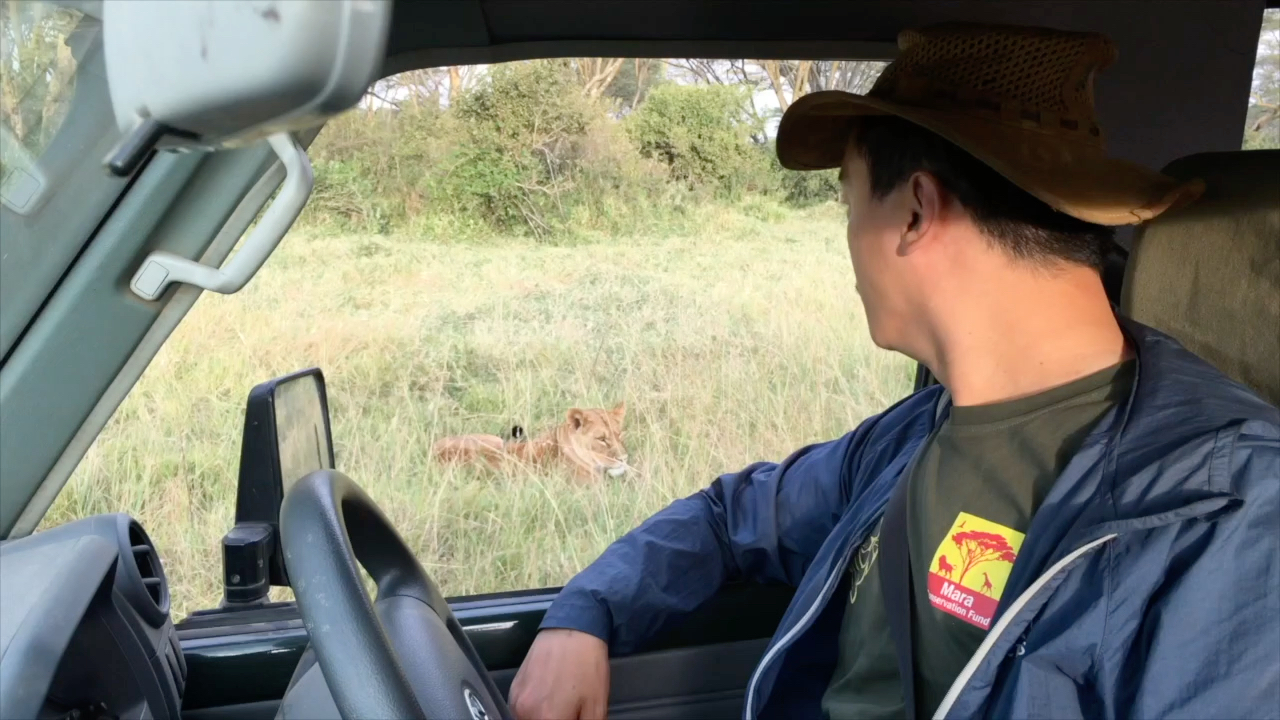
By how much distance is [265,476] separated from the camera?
5.25 ft

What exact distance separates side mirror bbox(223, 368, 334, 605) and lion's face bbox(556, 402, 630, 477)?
0.86 meters

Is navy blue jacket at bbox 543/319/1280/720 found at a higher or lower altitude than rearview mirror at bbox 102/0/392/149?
lower

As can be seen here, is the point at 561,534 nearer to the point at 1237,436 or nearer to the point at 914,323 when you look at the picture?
the point at 914,323

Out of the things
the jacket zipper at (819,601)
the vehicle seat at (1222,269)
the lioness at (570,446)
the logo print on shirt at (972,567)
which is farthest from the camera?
the lioness at (570,446)

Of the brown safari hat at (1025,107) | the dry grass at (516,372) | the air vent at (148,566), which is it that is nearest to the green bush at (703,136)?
the dry grass at (516,372)

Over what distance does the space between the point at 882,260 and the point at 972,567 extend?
0.46 metres

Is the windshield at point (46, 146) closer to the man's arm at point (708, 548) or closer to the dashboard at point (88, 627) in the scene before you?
the dashboard at point (88, 627)

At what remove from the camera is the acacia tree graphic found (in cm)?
132

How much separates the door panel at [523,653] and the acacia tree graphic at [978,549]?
27.8 inches

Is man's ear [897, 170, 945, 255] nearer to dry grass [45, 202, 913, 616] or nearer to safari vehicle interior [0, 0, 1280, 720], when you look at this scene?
safari vehicle interior [0, 0, 1280, 720]

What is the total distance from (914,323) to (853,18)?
31.1 inches

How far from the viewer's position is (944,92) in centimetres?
144

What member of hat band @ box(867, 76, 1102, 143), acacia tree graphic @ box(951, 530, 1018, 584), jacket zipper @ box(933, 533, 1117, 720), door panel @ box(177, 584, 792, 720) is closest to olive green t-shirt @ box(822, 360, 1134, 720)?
acacia tree graphic @ box(951, 530, 1018, 584)

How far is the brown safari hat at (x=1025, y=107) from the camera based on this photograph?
1353 millimetres
